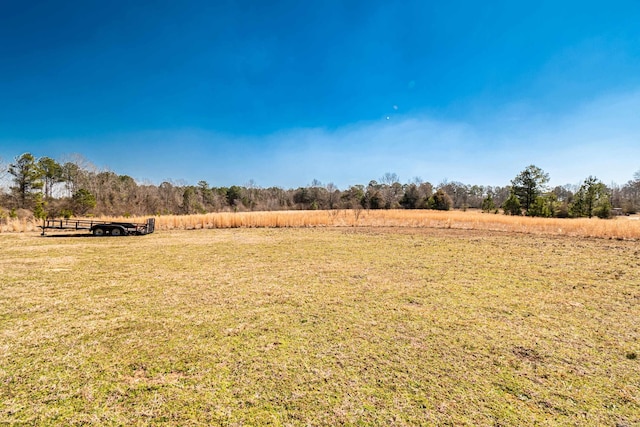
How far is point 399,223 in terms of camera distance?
21.0 meters

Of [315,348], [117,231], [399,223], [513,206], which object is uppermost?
[513,206]

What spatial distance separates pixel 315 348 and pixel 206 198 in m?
51.2

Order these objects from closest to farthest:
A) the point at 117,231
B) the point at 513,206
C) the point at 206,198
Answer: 1. the point at 117,231
2. the point at 513,206
3. the point at 206,198

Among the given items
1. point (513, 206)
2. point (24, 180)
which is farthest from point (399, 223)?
point (24, 180)

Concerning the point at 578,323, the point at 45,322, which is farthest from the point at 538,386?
the point at 45,322

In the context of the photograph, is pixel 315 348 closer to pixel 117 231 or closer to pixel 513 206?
pixel 117 231

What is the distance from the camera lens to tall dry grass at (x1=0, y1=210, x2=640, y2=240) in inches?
568

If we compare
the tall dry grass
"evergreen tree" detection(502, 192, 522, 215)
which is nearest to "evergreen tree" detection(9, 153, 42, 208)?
the tall dry grass

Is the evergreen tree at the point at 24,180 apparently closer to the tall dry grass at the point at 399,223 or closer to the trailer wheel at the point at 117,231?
the tall dry grass at the point at 399,223

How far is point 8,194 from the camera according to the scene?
2478 centimetres

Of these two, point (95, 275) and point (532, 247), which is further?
point (532, 247)

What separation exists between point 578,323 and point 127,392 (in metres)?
5.40

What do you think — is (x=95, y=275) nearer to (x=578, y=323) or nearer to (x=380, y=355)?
(x=380, y=355)

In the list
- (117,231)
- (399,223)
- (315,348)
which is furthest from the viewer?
(399,223)
